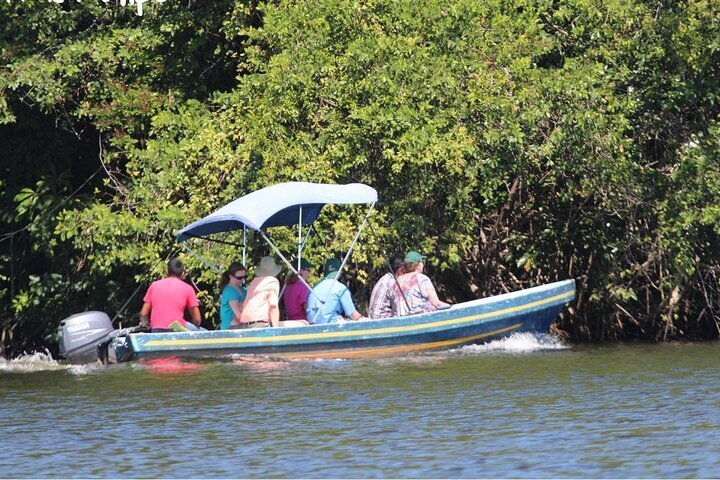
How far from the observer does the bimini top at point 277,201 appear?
49.1 feet

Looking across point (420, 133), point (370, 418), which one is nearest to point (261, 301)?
point (420, 133)

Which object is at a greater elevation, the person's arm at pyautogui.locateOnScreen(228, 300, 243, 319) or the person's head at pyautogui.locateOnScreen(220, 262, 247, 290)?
the person's head at pyautogui.locateOnScreen(220, 262, 247, 290)

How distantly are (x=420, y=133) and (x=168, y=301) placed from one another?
11.0 feet

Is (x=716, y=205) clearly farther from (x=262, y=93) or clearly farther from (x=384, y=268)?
(x=262, y=93)

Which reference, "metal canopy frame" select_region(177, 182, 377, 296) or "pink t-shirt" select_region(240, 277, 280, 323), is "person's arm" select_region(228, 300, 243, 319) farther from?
"metal canopy frame" select_region(177, 182, 377, 296)

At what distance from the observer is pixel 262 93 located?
17.0 metres

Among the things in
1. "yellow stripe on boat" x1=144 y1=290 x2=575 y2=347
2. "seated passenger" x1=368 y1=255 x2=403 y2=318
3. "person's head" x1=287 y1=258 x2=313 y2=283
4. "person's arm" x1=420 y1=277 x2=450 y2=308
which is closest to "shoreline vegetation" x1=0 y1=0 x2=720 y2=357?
"person's head" x1=287 y1=258 x2=313 y2=283

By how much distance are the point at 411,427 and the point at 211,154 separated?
773 centimetres

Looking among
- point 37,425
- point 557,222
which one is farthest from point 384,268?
point 37,425

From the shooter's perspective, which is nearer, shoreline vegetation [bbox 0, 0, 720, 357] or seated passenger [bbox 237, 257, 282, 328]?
seated passenger [bbox 237, 257, 282, 328]

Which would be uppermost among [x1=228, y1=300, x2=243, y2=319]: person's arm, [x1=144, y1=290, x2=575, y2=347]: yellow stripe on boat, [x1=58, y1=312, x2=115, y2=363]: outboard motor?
[x1=228, y1=300, x2=243, y2=319]: person's arm

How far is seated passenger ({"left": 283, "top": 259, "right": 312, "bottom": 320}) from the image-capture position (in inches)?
637

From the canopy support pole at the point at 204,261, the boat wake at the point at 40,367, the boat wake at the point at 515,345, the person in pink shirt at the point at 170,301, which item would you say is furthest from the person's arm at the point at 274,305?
the boat wake at the point at 515,345

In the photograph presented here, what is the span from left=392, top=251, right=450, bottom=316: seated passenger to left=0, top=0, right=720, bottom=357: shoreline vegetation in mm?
830
